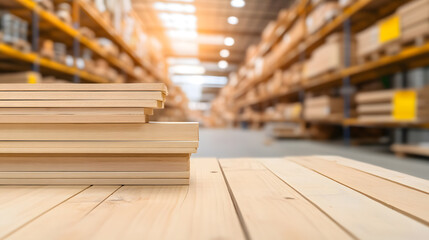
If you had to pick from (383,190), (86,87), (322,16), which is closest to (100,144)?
(86,87)

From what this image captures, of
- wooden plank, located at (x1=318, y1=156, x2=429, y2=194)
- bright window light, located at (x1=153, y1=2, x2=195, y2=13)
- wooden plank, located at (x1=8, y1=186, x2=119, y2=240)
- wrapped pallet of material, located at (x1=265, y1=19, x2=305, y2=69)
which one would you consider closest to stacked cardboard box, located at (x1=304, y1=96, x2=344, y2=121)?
wrapped pallet of material, located at (x1=265, y1=19, x2=305, y2=69)

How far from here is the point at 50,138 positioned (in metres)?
→ 0.97

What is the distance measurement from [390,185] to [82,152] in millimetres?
1154

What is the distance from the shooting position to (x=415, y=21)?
270 cm

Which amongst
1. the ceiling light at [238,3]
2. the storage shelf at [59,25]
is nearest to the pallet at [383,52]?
the storage shelf at [59,25]

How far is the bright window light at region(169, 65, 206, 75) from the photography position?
1810 cm

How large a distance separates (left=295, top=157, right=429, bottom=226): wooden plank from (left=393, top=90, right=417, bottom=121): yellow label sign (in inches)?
73.6

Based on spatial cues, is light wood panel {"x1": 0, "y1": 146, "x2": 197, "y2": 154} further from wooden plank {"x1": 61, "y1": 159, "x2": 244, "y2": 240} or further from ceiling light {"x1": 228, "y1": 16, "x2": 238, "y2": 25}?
ceiling light {"x1": 228, "y1": 16, "x2": 238, "y2": 25}

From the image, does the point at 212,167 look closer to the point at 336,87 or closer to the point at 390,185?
the point at 390,185

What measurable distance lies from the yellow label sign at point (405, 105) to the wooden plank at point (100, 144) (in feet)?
8.92

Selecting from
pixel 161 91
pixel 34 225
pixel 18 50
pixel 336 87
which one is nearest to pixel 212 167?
pixel 161 91

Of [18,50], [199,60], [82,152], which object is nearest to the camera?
[82,152]

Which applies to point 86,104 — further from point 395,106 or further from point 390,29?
point 390,29

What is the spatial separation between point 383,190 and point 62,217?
1.03 metres
